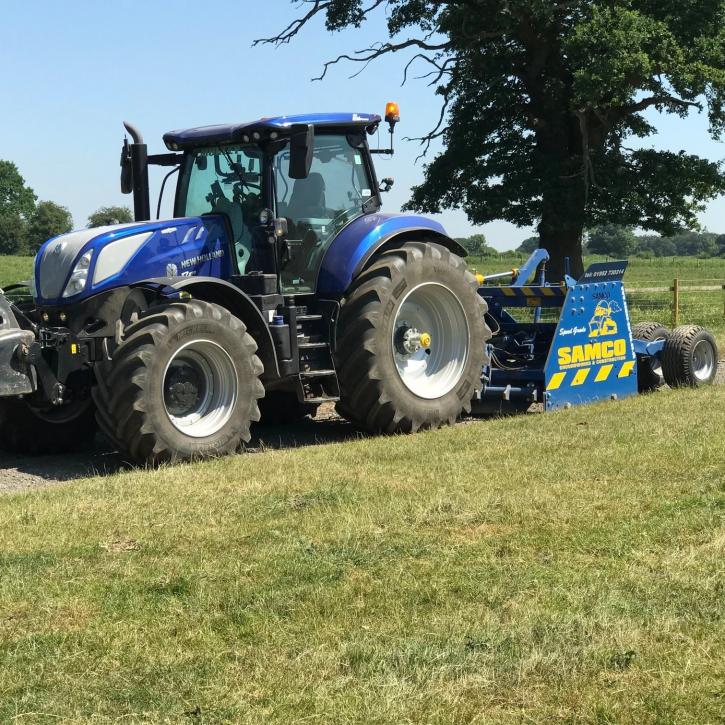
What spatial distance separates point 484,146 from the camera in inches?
1019

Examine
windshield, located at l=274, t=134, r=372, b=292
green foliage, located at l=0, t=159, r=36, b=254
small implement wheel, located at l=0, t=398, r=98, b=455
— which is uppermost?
green foliage, located at l=0, t=159, r=36, b=254

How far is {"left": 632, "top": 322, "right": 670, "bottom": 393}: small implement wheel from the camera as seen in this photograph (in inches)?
471

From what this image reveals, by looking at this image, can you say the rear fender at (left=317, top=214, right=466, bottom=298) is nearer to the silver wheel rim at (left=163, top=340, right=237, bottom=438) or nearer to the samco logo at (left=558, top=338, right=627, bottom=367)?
the silver wheel rim at (left=163, top=340, right=237, bottom=438)

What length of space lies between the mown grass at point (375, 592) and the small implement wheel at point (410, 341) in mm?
1408

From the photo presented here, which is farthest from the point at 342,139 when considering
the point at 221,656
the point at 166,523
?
the point at 221,656

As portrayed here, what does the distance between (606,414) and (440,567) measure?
194 inches

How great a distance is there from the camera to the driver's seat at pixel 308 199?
9273 mm

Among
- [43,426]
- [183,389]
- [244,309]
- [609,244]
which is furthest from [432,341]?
[609,244]

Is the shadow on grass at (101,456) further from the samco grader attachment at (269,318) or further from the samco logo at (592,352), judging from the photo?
the samco logo at (592,352)

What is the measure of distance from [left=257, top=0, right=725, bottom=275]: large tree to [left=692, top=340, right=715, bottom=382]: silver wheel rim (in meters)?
11.1

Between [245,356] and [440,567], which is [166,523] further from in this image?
[245,356]

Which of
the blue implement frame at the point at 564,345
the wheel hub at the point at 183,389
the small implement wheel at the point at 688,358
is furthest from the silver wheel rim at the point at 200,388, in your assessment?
the small implement wheel at the point at 688,358

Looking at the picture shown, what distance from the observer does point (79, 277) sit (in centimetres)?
839

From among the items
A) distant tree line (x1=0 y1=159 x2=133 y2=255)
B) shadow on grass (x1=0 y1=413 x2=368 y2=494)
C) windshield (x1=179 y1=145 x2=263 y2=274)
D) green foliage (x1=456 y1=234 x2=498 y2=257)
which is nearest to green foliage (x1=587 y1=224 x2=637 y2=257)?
green foliage (x1=456 y1=234 x2=498 y2=257)
